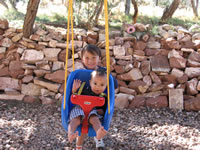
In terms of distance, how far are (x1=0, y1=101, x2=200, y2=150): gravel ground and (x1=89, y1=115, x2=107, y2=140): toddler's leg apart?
0.65 metres

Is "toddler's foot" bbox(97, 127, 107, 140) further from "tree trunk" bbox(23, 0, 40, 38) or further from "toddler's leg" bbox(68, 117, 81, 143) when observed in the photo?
"tree trunk" bbox(23, 0, 40, 38)

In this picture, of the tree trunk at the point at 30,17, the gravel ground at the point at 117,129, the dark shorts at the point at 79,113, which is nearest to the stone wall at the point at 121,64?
the tree trunk at the point at 30,17

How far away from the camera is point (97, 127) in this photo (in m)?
1.85

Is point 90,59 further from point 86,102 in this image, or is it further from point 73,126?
point 73,126

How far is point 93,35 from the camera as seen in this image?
159 inches

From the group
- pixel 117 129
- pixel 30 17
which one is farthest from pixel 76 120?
pixel 30 17

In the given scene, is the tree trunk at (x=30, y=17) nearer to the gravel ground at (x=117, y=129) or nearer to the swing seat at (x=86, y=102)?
the gravel ground at (x=117, y=129)

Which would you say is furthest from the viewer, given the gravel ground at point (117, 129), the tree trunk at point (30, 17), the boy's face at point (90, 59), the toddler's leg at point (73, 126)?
the tree trunk at point (30, 17)

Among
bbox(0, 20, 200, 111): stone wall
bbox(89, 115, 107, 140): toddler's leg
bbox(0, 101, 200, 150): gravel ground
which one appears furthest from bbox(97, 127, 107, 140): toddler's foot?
bbox(0, 20, 200, 111): stone wall

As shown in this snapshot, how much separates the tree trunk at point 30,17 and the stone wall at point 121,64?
107 millimetres

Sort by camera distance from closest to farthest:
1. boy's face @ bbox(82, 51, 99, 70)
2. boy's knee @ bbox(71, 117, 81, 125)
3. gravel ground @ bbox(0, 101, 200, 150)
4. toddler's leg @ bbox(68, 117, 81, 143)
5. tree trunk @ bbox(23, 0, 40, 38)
Answer: toddler's leg @ bbox(68, 117, 81, 143) → boy's knee @ bbox(71, 117, 81, 125) → boy's face @ bbox(82, 51, 99, 70) → gravel ground @ bbox(0, 101, 200, 150) → tree trunk @ bbox(23, 0, 40, 38)

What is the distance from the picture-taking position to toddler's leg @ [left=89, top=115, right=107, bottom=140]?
1.78 m

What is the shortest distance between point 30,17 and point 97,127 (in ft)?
8.47

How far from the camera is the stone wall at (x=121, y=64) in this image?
3805mm
